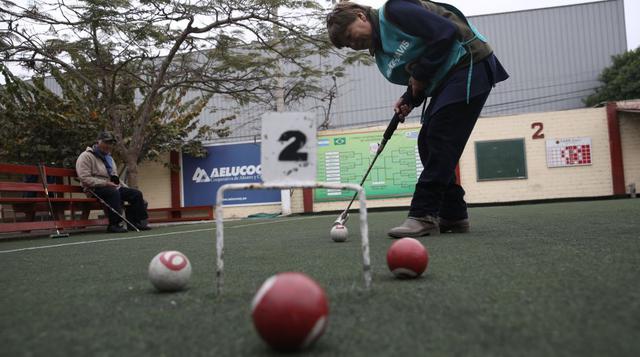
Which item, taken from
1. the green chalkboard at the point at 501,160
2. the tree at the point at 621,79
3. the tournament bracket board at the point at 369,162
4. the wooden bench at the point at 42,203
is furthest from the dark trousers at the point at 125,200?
the tree at the point at 621,79

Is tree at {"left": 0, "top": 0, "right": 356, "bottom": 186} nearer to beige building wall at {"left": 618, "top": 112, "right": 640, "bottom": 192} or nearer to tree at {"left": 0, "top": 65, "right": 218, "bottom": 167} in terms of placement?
tree at {"left": 0, "top": 65, "right": 218, "bottom": 167}

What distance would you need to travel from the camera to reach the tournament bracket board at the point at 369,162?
1454cm

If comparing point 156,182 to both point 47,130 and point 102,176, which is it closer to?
point 47,130

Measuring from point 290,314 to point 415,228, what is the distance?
268cm

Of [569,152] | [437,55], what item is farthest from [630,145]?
[437,55]

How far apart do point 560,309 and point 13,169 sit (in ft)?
26.7

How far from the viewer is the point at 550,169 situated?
46.2 ft

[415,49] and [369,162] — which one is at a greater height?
[415,49]

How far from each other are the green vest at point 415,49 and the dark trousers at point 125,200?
619 centimetres

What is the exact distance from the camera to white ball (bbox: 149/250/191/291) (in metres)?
1.97

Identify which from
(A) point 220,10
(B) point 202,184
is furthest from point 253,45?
(B) point 202,184

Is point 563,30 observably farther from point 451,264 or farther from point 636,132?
point 451,264

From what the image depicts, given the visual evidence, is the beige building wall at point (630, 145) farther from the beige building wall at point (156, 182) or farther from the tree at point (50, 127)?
the tree at point (50, 127)

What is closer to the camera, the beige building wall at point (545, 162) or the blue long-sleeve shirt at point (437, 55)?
the blue long-sleeve shirt at point (437, 55)
